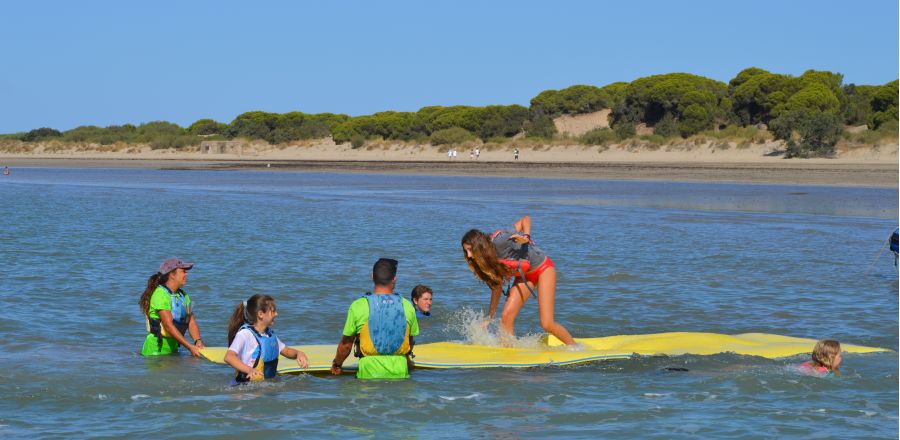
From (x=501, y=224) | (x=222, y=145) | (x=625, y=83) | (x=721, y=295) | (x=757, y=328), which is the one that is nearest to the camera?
(x=757, y=328)

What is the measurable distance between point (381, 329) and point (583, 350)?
2.34 metres

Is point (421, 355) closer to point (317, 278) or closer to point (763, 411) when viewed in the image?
point (763, 411)

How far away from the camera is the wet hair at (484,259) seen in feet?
28.1

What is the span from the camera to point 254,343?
741 centimetres

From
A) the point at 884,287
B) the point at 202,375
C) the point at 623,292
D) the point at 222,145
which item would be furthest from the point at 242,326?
the point at 222,145

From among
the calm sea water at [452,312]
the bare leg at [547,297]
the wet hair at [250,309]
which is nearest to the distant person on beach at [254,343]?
the wet hair at [250,309]

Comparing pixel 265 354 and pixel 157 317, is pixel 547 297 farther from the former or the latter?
pixel 157 317

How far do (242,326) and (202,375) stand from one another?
119cm

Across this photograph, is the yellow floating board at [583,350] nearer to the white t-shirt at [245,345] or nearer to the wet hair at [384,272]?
the white t-shirt at [245,345]

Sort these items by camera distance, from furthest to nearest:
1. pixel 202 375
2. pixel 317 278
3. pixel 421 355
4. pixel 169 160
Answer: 1. pixel 169 160
2. pixel 317 278
3. pixel 421 355
4. pixel 202 375

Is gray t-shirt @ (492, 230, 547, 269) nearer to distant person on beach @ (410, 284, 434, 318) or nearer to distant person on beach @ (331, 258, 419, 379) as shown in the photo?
distant person on beach @ (410, 284, 434, 318)

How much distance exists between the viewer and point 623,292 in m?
13.1

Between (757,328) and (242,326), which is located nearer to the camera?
(242,326)

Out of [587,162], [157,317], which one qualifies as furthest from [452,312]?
[587,162]
